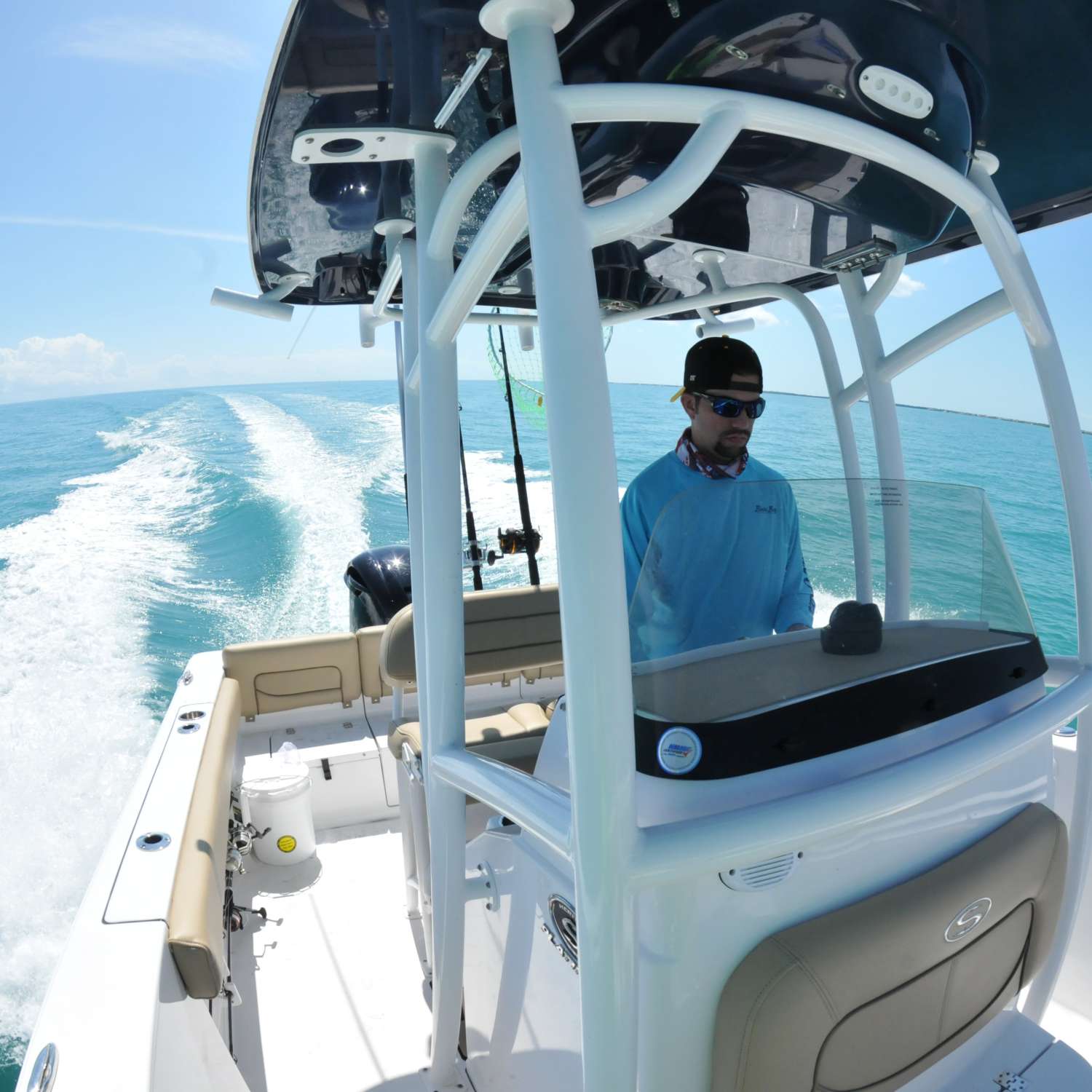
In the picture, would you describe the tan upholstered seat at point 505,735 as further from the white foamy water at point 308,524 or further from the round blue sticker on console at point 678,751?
the white foamy water at point 308,524

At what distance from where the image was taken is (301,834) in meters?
2.76

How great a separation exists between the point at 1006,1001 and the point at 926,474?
75.9ft

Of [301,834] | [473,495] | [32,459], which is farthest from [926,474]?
[301,834]

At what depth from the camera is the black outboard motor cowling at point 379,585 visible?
3.90 metres

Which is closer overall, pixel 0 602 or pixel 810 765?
pixel 810 765

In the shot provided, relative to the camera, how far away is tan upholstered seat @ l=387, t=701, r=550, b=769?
218cm

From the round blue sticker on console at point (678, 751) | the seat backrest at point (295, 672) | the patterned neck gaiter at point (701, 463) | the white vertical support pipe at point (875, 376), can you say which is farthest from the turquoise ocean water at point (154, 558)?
the seat backrest at point (295, 672)

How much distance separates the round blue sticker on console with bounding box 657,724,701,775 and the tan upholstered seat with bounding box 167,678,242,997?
989 mm

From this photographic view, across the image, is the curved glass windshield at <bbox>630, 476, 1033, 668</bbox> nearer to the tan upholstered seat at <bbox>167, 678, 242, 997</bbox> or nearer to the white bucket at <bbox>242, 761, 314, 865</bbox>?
the tan upholstered seat at <bbox>167, 678, 242, 997</bbox>

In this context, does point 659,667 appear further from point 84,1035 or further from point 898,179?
point 84,1035

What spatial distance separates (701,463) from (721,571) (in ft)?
1.44

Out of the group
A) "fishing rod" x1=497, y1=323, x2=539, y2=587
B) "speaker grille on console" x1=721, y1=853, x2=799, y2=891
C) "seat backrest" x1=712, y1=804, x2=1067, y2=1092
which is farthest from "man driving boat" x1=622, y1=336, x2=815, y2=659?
"fishing rod" x1=497, y1=323, x2=539, y2=587

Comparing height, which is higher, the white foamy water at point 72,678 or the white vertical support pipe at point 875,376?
the white vertical support pipe at point 875,376

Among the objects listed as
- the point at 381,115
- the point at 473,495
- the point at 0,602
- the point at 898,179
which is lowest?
the point at 0,602
